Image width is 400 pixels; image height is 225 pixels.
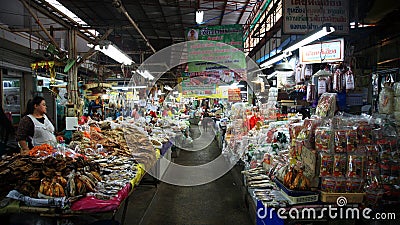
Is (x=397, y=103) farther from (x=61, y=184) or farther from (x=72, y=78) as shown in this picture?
(x=72, y=78)

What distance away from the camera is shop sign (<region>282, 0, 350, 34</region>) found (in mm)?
4848

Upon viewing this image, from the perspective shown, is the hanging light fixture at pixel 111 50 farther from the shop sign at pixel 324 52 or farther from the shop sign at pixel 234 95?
the shop sign at pixel 234 95

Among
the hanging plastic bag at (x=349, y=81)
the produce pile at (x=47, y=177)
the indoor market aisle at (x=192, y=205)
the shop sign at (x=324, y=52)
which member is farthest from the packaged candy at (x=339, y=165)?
the shop sign at (x=324, y=52)

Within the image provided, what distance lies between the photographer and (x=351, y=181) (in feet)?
8.63

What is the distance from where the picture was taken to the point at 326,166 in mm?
2670

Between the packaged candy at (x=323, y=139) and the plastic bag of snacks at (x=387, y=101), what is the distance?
81cm

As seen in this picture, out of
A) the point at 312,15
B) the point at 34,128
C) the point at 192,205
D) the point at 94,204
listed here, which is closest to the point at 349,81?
the point at 312,15

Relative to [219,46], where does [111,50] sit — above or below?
below

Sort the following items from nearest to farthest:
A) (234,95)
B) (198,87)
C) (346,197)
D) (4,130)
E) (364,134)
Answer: (346,197) < (364,134) < (4,130) < (234,95) < (198,87)

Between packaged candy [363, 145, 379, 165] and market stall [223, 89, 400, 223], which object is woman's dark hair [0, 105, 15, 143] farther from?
packaged candy [363, 145, 379, 165]

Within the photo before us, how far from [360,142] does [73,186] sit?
274 centimetres

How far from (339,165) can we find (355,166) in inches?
5.3

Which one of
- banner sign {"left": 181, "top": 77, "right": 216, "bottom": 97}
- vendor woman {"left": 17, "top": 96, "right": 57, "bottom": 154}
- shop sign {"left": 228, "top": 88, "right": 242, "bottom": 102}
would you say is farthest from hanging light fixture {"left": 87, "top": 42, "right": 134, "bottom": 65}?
banner sign {"left": 181, "top": 77, "right": 216, "bottom": 97}

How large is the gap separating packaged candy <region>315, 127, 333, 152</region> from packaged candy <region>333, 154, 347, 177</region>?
109 mm
